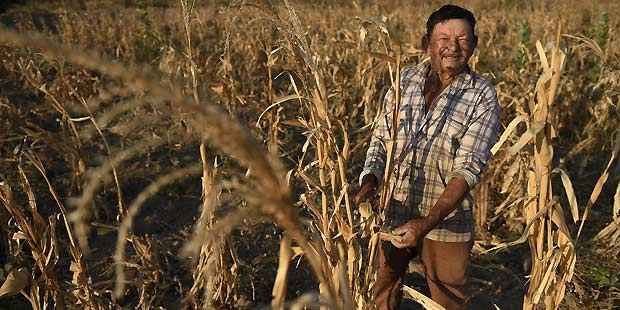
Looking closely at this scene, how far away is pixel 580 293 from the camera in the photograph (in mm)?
2857

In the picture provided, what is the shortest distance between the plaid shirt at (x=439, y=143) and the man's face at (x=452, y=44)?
0.25 feet

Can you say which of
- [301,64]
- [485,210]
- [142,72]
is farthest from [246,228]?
[142,72]

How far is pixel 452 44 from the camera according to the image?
1.85 metres

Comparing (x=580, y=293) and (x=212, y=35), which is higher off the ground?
(x=212, y=35)

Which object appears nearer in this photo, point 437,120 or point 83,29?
point 437,120

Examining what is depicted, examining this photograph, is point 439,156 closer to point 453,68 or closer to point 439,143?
point 439,143

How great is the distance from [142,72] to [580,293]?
3.11 meters

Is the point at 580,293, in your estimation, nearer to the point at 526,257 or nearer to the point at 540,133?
the point at 526,257

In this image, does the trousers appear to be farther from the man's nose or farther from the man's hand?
the man's nose

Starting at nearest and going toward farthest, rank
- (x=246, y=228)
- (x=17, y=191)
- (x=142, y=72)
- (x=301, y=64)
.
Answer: (x=142, y=72) < (x=301, y=64) < (x=246, y=228) < (x=17, y=191)

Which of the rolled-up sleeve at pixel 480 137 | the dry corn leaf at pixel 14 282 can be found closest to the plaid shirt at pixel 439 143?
the rolled-up sleeve at pixel 480 137

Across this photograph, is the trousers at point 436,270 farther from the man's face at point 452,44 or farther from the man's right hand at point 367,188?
the man's face at point 452,44

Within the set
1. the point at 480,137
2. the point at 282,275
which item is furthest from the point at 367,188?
the point at 282,275

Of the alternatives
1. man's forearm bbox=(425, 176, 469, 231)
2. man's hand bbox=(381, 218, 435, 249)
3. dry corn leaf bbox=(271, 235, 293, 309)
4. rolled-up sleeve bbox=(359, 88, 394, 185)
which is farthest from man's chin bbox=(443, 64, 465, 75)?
dry corn leaf bbox=(271, 235, 293, 309)
